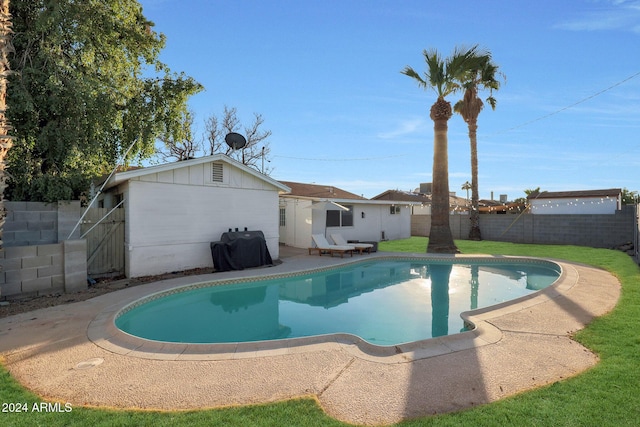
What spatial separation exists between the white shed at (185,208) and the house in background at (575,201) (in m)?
20.6

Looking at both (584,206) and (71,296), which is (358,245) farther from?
(584,206)

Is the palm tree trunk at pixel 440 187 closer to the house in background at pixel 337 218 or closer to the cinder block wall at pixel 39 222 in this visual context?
the house in background at pixel 337 218

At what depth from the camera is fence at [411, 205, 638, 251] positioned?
16.6 metres

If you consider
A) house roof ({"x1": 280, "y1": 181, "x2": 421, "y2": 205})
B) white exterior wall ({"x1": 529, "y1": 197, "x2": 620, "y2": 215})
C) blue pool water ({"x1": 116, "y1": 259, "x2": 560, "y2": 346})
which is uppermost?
house roof ({"x1": 280, "y1": 181, "x2": 421, "y2": 205})

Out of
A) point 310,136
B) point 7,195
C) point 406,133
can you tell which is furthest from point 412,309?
point 310,136

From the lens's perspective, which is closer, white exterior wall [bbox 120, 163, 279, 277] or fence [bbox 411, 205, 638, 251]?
white exterior wall [bbox 120, 163, 279, 277]

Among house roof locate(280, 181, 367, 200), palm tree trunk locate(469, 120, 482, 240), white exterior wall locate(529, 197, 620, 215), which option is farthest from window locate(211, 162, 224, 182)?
white exterior wall locate(529, 197, 620, 215)

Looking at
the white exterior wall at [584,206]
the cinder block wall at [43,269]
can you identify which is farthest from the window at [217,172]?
the white exterior wall at [584,206]

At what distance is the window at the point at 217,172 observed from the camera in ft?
38.3

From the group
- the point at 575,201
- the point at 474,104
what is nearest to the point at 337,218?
the point at 474,104

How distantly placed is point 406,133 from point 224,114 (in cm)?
1633

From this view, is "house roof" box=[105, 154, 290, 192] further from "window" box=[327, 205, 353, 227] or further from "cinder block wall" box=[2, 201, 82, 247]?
"window" box=[327, 205, 353, 227]

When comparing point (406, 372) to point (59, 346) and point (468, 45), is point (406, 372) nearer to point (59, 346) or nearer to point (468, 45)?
point (59, 346)

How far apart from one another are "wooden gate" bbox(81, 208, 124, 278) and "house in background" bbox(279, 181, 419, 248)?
23.8 feet
